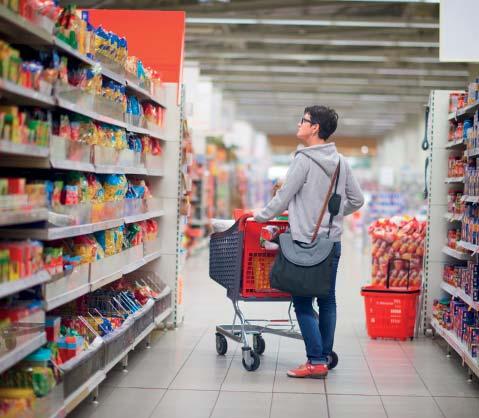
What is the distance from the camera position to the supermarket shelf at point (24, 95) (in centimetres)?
327

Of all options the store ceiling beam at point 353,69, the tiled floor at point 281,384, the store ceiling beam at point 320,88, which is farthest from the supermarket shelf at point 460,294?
the store ceiling beam at point 320,88

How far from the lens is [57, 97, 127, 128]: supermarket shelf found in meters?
4.02

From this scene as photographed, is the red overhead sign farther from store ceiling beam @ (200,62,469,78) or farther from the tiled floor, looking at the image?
store ceiling beam @ (200,62,469,78)

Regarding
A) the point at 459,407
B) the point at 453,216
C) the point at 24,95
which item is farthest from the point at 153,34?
the point at 459,407

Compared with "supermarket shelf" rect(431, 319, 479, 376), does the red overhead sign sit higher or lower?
higher

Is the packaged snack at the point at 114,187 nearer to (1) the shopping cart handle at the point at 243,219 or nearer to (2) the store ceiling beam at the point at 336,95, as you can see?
(1) the shopping cart handle at the point at 243,219

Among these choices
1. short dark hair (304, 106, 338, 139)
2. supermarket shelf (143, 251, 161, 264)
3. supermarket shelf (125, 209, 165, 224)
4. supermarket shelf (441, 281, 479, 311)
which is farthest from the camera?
supermarket shelf (143, 251, 161, 264)

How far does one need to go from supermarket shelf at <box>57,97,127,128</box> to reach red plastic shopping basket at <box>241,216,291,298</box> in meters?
1.06

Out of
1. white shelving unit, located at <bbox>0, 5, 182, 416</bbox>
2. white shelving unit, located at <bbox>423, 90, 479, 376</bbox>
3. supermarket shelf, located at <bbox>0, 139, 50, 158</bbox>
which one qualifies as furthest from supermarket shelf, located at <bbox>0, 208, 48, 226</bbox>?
white shelving unit, located at <bbox>423, 90, 479, 376</bbox>

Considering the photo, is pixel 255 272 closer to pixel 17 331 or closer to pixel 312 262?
pixel 312 262

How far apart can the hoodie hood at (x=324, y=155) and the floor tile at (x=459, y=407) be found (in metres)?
1.53

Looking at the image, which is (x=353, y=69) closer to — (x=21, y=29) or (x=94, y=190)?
(x=94, y=190)

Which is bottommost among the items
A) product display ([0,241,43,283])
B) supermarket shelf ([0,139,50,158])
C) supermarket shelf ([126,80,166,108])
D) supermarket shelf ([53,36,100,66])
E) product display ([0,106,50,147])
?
product display ([0,241,43,283])

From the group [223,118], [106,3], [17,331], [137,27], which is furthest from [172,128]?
[223,118]
